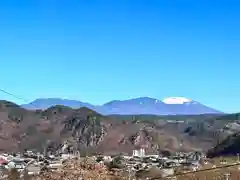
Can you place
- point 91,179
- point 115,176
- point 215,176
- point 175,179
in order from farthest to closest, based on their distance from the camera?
point 215,176
point 175,179
point 115,176
point 91,179

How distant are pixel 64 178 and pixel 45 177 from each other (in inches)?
60.7

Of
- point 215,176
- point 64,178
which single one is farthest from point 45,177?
point 215,176

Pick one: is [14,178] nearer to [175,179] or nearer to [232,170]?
[175,179]

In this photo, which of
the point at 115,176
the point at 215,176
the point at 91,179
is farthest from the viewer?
the point at 215,176

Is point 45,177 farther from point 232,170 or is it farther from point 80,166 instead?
point 232,170

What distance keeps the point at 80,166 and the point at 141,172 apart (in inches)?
5151

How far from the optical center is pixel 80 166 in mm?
28344

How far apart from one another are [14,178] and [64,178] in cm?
9266

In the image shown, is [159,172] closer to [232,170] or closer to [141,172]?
[141,172]

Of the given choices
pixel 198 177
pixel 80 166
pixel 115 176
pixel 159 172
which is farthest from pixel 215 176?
pixel 80 166

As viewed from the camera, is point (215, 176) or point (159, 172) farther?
point (159, 172)

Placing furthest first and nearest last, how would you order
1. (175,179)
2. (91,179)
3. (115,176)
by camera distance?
1. (175,179)
2. (115,176)
3. (91,179)

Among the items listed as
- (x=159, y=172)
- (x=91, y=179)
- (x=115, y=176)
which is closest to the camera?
(x=91, y=179)

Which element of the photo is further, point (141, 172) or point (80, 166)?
point (141, 172)
